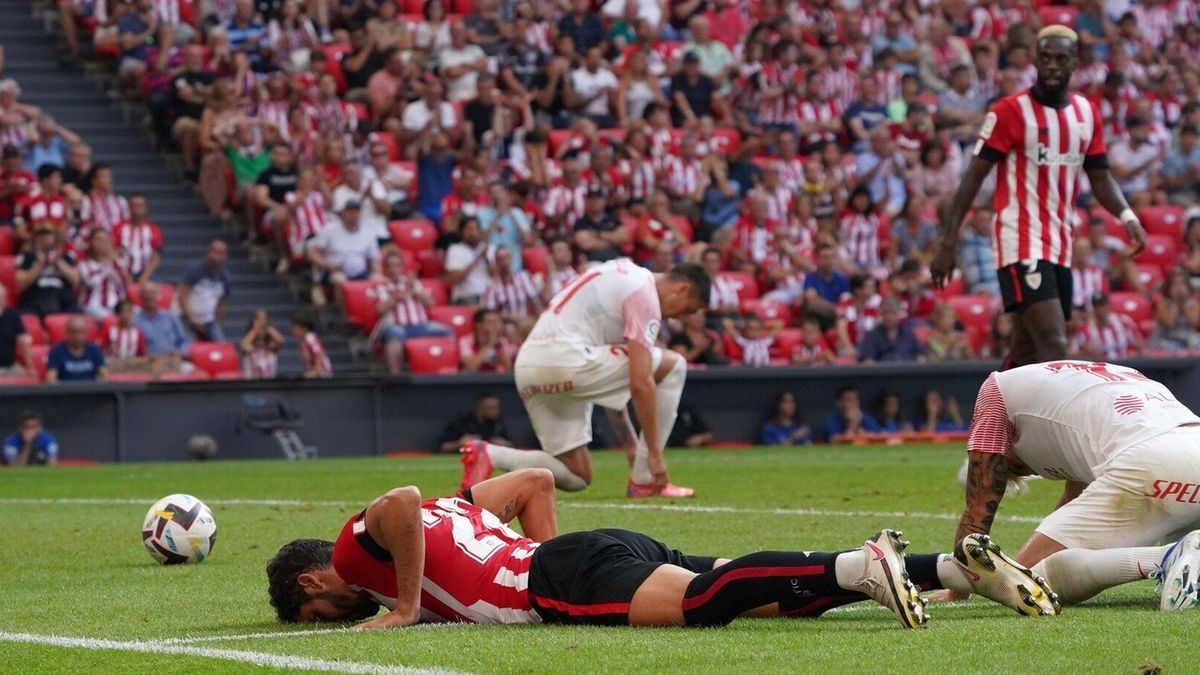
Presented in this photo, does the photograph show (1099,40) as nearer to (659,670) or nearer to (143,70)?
(143,70)

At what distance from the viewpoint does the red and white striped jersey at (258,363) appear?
20.2 metres

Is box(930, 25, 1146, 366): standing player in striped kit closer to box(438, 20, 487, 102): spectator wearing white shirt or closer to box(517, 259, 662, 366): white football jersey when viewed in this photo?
box(517, 259, 662, 366): white football jersey

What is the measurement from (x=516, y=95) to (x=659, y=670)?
19.2 metres

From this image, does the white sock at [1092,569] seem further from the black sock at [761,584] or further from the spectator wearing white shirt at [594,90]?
the spectator wearing white shirt at [594,90]

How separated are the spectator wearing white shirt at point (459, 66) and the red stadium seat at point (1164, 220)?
9.92 metres

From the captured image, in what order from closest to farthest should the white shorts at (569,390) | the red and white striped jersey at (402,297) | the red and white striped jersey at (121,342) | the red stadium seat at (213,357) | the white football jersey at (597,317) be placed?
1. the white football jersey at (597,317)
2. the white shorts at (569,390)
3. the red and white striped jersey at (121,342)
4. the red stadium seat at (213,357)
5. the red and white striped jersey at (402,297)

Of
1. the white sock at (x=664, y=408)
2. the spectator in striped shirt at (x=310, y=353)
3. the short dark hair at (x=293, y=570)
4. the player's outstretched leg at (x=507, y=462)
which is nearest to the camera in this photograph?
the short dark hair at (x=293, y=570)

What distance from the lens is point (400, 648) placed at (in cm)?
583

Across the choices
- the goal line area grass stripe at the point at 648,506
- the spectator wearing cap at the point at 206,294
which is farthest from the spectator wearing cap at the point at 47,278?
the goal line area grass stripe at the point at 648,506

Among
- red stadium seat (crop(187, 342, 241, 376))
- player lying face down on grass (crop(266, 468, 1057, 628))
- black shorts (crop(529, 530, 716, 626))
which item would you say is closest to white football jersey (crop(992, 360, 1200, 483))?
player lying face down on grass (crop(266, 468, 1057, 628))

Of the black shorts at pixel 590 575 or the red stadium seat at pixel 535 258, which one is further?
the red stadium seat at pixel 535 258

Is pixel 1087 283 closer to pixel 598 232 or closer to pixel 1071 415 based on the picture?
pixel 598 232

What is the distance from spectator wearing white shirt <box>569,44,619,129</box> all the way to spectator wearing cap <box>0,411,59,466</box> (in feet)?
29.0

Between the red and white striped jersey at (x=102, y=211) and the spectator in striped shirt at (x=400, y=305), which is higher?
the red and white striped jersey at (x=102, y=211)
